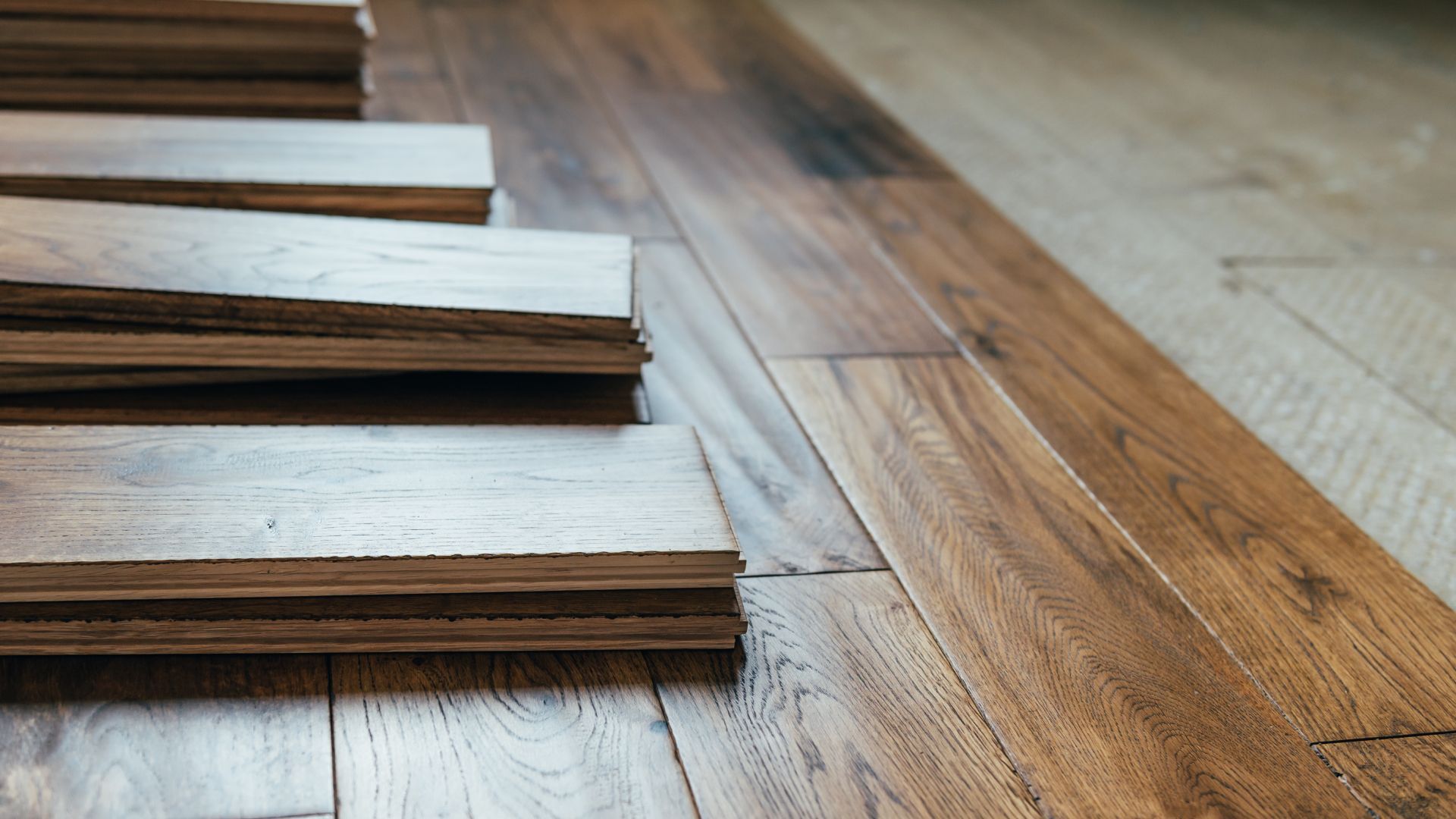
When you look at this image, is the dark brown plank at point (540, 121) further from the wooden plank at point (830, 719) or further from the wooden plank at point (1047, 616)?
the wooden plank at point (830, 719)

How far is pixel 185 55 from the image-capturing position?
180cm

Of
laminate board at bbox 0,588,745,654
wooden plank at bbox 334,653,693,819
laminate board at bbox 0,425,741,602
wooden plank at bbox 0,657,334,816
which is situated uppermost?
laminate board at bbox 0,425,741,602

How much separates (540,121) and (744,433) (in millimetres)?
1081

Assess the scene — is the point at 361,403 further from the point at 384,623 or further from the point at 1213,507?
the point at 1213,507

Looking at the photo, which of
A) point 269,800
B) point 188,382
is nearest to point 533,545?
point 269,800

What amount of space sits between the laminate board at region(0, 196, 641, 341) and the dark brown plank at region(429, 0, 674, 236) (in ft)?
1.66

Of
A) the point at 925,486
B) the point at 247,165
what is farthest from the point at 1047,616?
the point at 247,165

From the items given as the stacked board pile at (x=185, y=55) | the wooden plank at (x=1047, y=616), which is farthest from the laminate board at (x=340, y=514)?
the stacked board pile at (x=185, y=55)

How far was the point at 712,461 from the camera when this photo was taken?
130 cm

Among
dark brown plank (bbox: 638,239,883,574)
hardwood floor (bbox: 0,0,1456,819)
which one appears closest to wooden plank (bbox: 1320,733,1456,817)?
hardwood floor (bbox: 0,0,1456,819)

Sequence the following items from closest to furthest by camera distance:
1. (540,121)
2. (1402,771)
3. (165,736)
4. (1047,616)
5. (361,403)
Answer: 1. (165,736)
2. (1402,771)
3. (1047,616)
4. (361,403)
5. (540,121)

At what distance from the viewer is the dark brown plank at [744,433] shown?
1.19 m

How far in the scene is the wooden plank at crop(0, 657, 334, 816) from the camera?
85cm

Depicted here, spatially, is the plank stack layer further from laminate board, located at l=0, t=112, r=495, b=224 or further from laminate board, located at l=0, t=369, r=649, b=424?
laminate board, located at l=0, t=112, r=495, b=224
